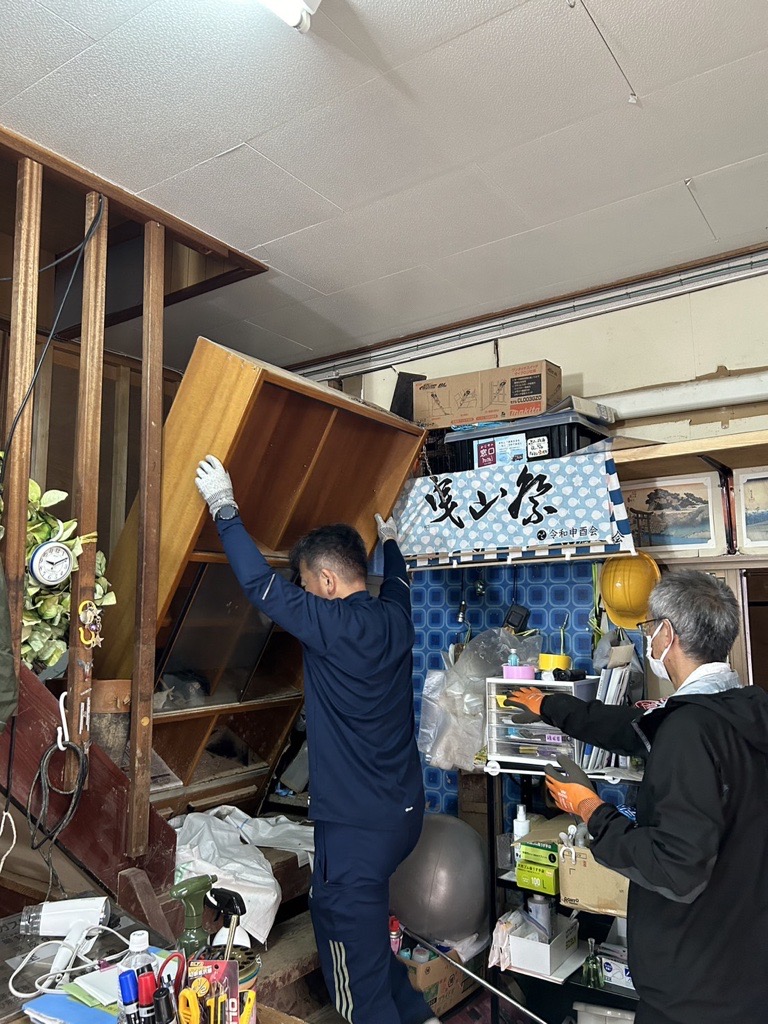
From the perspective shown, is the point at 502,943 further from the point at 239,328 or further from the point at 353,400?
the point at 239,328

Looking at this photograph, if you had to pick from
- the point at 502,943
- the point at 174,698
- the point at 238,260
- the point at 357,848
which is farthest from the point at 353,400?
the point at 502,943

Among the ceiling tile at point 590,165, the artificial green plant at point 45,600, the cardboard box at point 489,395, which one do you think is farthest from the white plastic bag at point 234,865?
the ceiling tile at point 590,165

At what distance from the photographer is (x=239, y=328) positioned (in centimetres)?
377

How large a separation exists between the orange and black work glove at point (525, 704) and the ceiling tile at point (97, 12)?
2343mm

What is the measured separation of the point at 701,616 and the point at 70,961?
1.69 metres

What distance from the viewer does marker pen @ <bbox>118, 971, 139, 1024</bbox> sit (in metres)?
1.31

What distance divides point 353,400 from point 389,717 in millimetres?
1171

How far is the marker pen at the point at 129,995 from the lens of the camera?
51.7 inches

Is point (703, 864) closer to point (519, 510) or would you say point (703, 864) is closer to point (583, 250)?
point (519, 510)

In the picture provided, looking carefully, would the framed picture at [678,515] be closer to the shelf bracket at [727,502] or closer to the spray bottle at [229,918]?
the shelf bracket at [727,502]

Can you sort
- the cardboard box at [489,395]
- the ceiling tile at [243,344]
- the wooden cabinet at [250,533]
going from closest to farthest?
the wooden cabinet at [250,533], the cardboard box at [489,395], the ceiling tile at [243,344]

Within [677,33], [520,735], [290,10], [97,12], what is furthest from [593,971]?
[97,12]

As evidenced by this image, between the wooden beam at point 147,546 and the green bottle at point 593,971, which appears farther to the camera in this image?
the green bottle at point 593,971

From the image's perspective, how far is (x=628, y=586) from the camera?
304 centimetres
